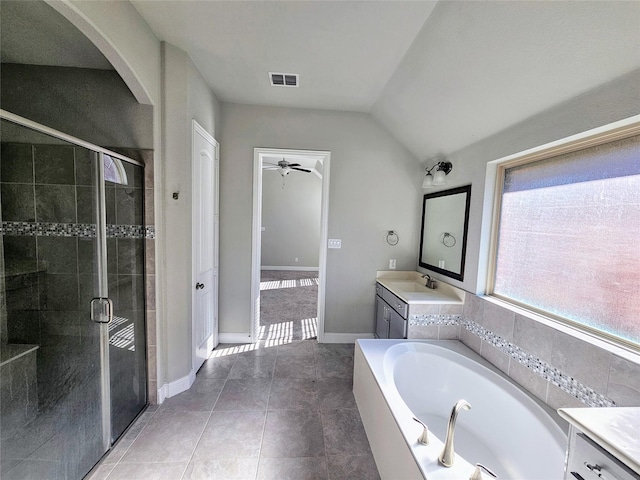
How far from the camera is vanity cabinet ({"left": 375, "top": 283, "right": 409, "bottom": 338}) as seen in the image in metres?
2.34

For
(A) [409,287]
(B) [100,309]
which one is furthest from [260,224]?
(A) [409,287]

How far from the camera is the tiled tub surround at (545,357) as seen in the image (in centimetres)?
112

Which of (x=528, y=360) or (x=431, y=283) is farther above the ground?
(x=431, y=283)

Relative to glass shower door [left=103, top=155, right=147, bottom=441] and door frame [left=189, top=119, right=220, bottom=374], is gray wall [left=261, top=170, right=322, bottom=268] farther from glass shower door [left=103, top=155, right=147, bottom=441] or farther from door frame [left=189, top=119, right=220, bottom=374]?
glass shower door [left=103, top=155, right=147, bottom=441]

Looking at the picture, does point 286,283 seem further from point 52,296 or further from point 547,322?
point 547,322

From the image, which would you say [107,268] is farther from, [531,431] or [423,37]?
[531,431]

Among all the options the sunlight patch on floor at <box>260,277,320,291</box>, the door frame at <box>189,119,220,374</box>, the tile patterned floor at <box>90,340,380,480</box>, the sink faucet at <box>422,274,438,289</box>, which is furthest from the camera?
the sunlight patch on floor at <box>260,277,320,291</box>

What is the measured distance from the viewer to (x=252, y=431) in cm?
176

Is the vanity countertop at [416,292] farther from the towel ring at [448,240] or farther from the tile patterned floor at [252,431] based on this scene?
the tile patterned floor at [252,431]

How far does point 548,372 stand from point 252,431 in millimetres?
1969

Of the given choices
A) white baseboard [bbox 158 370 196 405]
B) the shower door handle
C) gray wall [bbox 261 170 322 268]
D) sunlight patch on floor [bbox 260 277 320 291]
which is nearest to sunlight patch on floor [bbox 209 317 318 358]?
white baseboard [bbox 158 370 196 405]

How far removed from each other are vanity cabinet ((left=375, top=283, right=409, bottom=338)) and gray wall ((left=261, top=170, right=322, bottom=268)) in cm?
469

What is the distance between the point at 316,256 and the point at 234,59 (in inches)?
234

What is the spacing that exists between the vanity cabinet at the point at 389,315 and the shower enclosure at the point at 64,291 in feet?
7.55
